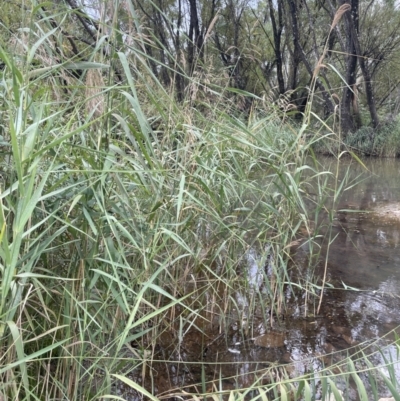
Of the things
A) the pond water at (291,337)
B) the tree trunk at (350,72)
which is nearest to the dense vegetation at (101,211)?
the pond water at (291,337)

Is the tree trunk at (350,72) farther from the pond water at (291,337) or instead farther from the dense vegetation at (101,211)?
the dense vegetation at (101,211)

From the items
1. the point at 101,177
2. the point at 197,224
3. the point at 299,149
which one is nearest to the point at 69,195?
the point at 101,177

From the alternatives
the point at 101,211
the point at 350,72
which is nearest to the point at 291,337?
the point at 101,211

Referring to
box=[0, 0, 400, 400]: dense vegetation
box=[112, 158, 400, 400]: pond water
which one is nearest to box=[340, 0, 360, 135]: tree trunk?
box=[112, 158, 400, 400]: pond water

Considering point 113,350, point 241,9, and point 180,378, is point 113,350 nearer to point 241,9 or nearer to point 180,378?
point 180,378

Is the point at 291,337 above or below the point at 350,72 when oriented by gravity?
below

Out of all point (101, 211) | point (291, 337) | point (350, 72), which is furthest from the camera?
point (350, 72)

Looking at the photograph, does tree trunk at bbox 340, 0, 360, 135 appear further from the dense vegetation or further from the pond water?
the dense vegetation

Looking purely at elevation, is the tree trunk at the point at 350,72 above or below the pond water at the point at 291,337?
above

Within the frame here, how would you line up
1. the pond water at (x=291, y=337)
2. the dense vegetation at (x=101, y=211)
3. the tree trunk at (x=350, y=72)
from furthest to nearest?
the tree trunk at (x=350, y=72), the pond water at (x=291, y=337), the dense vegetation at (x=101, y=211)

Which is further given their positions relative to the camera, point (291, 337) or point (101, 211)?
point (291, 337)

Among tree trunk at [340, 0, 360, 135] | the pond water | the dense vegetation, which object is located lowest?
the pond water

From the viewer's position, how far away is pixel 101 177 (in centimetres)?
110

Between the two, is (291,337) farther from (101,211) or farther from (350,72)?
(350,72)
